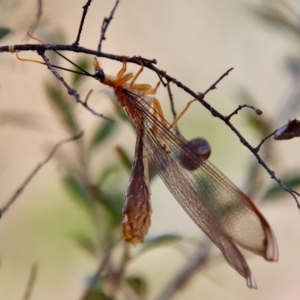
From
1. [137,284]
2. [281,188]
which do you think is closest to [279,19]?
[281,188]

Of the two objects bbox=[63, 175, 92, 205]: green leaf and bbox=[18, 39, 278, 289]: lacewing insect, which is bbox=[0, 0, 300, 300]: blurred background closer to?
bbox=[63, 175, 92, 205]: green leaf

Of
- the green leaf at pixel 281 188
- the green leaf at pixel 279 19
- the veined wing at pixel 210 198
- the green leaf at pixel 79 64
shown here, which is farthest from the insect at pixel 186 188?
the green leaf at pixel 279 19

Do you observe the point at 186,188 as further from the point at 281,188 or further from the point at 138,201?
the point at 281,188

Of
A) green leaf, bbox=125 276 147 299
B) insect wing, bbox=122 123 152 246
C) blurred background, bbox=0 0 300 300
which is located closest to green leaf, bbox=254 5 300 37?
blurred background, bbox=0 0 300 300

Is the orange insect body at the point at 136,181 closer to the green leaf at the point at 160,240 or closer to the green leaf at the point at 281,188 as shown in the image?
the green leaf at the point at 160,240

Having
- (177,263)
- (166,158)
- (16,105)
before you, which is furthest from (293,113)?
(16,105)
